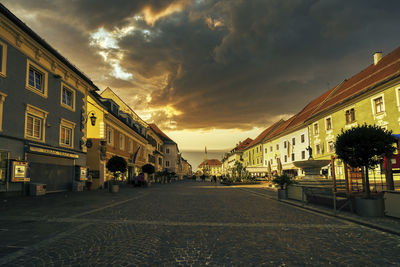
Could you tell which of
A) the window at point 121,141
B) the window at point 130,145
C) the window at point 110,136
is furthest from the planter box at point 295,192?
the window at point 130,145

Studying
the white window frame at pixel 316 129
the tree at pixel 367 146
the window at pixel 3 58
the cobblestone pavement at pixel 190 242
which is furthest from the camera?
the white window frame at pixel 316 129

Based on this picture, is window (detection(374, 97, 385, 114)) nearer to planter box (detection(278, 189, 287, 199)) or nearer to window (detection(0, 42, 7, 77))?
planter box (detection(278, 189, 287, 199))

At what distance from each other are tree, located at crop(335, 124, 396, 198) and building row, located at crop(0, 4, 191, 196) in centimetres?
1614

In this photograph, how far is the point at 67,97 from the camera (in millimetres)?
21547

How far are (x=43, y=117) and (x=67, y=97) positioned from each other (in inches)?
158

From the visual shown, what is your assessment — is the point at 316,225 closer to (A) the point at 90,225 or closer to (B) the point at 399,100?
(A) the point at 90,225

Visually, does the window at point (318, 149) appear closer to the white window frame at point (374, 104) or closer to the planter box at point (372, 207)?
the white window frame at point (374, 104)

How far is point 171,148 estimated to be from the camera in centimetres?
8362

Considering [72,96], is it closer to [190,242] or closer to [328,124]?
[190,242]

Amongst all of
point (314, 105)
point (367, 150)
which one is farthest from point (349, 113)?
point (367, 150)

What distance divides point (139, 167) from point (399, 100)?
3450 centimetres

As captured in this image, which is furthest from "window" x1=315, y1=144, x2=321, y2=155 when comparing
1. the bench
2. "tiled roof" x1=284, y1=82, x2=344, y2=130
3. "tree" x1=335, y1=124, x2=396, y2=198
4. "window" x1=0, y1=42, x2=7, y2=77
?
"window" x1=0, y1=42, x2=7, y2=77

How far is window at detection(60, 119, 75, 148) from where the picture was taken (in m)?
20.3

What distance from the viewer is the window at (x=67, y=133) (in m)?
20.3
